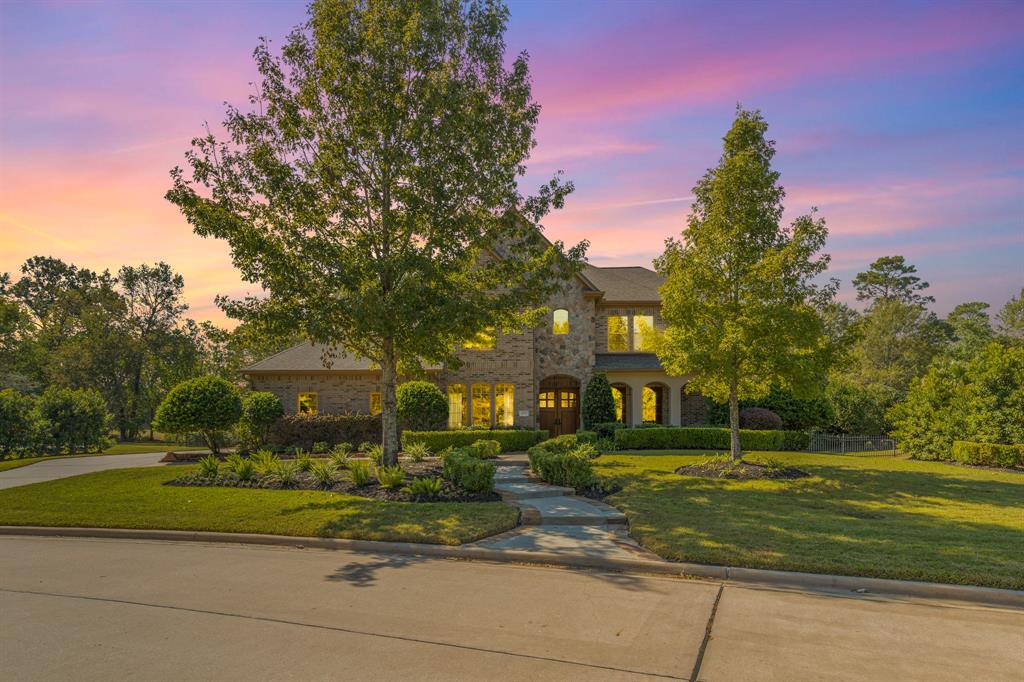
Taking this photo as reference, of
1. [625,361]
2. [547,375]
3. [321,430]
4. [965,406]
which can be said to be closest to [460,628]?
[321,430]

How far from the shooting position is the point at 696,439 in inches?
951

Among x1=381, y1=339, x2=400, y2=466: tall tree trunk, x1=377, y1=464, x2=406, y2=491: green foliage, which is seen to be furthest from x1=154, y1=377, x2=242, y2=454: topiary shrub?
x1=377, y1=464, x2=406, y2=491: green foliage

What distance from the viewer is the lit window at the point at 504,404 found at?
88.0 feet

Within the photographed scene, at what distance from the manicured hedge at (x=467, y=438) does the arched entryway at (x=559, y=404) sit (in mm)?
4882

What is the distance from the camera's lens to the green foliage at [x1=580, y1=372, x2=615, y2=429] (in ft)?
85.3

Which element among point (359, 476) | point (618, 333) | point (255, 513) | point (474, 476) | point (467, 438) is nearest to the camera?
point (255, 513)

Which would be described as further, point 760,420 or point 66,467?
point 760,420

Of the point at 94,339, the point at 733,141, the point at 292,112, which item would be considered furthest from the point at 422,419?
the point at 94,339

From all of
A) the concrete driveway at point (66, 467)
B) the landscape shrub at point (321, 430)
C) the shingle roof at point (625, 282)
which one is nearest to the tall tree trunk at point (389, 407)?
the concrete driveway at point (66, 467)

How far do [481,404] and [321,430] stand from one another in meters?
6.86

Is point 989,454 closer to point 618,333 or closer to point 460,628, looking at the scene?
point 618,333

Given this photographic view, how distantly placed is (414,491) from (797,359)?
10.5 meters

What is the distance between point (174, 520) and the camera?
34.7 ft

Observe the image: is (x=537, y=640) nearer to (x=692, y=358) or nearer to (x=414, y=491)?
(x=414, y=491)
